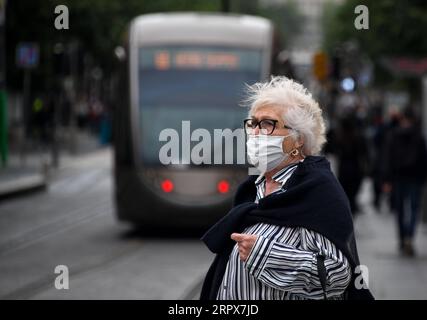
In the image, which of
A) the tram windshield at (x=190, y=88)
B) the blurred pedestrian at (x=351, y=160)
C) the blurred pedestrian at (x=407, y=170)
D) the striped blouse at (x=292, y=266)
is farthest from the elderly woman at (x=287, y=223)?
the blurred pedestrian at (x=351, y=160)

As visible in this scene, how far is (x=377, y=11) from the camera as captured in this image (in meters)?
35.8

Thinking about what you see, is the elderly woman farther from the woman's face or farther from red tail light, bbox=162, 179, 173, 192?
red tail light, bbox=162, 179, 173, 192

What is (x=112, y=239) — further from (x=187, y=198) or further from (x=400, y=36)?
(x=400, y=36)

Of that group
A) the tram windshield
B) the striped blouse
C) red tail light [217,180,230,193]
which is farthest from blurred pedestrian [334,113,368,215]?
the striped blouse

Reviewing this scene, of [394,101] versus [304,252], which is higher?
[304,252]

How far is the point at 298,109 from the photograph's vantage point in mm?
4211

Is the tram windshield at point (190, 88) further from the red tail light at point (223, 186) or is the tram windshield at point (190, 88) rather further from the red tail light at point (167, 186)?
the red tail light at point (223, 186)

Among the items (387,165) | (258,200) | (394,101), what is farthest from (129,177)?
(394,101)

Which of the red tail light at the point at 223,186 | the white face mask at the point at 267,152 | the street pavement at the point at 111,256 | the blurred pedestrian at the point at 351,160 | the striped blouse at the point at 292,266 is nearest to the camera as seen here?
the striped blouse at the point at 292,266

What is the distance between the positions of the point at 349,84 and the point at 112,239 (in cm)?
753

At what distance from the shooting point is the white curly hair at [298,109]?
4.21 meters

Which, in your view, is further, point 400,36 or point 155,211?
point 400,36

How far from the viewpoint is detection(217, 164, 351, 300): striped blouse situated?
13.2 feet

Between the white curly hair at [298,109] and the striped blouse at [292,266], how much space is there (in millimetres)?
347
